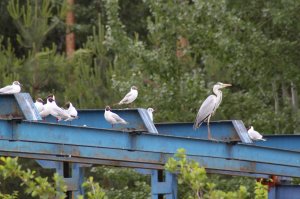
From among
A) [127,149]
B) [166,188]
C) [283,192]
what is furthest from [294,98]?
[127,149]

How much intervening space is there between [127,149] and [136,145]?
0.52 feet

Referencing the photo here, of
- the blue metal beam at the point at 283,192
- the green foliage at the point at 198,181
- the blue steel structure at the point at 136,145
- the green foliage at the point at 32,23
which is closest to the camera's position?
the green foliage at the point at 198,181

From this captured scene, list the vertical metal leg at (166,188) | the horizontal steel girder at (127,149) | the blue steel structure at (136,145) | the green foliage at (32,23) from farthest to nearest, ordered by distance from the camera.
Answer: the green foliage at (32,23)
the vertical metal leg at (166,188)
the horizontal steel girder at (127,149)
the blue steel structure at (136,145)

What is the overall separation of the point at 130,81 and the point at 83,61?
5.60 metres

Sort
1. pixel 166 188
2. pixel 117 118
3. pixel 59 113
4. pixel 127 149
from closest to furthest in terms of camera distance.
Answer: pixel 127 149
pixel 117 118
pixel 59 113
pixel 166 188

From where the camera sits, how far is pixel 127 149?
17.6 m

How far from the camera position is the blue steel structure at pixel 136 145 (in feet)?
52.1

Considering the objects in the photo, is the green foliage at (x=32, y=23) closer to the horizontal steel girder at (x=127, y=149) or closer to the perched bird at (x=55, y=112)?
the horizontal steel girder at (x=127, y=149)

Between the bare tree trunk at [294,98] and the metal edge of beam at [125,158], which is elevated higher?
the bare tree trunk at [294,98]

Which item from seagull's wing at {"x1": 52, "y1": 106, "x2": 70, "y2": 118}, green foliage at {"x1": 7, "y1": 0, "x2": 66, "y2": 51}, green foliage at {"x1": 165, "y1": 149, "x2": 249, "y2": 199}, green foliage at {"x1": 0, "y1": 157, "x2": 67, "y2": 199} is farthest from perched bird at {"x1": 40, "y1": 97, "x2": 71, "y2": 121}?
green foliage at {"x1": 7, "y1": 0, "x2": 66, "y2": 51}

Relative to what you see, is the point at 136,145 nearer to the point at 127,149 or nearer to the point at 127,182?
the point at 127,149

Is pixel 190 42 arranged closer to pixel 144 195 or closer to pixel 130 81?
pixel 130 81

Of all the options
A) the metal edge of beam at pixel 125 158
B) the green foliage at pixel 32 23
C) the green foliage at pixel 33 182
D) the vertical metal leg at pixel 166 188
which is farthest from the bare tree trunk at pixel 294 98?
the green foliage at pixel 33 182

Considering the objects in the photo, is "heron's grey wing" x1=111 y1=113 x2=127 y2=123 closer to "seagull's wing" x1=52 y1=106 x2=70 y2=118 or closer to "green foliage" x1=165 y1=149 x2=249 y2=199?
"seagull's wing" x1=52 y1=106 x2=70 y2=118
